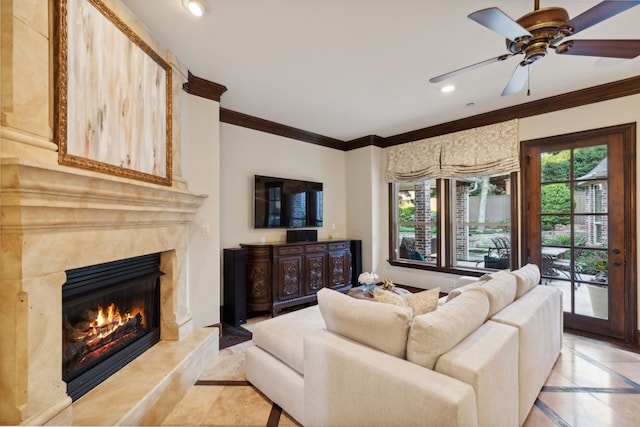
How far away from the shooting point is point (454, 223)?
4.46m

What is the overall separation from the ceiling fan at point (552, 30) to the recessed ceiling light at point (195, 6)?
167 centimetres

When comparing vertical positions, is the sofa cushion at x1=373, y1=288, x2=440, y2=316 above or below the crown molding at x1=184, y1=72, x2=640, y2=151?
below

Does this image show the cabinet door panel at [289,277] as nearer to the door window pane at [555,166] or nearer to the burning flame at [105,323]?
the burning flame at [105,323]

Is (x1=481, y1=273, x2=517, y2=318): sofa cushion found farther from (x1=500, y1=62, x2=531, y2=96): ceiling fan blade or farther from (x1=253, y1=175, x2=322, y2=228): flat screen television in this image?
(x1=253, y1=175, x2=322, y2=228): flat screen television

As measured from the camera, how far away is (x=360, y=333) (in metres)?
1.50

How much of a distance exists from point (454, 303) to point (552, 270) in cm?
282

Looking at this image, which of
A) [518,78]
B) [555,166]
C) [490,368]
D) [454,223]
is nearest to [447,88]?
[518,78]

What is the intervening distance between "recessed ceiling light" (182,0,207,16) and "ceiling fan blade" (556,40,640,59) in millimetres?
2279

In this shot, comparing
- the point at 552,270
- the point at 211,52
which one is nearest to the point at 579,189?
the point at 552,270

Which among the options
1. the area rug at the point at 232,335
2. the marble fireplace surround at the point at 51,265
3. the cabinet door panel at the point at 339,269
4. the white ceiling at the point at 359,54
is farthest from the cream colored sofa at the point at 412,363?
the cabinet door panel at the point at 339,269

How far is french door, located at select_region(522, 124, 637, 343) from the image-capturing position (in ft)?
9.86

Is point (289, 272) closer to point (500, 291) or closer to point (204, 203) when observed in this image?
point (204, 203)

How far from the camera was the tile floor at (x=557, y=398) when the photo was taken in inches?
72.3

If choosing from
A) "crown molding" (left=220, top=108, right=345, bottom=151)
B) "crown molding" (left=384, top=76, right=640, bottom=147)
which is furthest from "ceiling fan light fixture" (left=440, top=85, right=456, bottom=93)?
"crown molding" (left=220, top=108, right=345, bottom=151)
